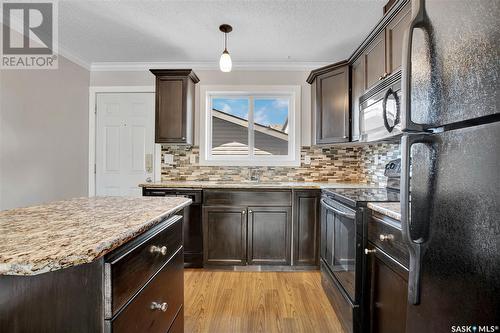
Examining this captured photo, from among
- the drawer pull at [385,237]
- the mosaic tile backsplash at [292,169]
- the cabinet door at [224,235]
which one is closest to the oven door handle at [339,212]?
the drawer pull at [385,237]

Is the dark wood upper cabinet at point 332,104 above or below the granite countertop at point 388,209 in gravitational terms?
above

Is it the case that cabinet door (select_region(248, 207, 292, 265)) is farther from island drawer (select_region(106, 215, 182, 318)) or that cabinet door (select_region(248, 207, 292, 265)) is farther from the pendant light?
island drawer (select_region(106, 215, 182, 318))

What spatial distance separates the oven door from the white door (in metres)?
2.38

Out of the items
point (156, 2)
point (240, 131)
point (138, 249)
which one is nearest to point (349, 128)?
point (240, 131)

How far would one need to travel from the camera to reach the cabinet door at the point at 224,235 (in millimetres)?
2748

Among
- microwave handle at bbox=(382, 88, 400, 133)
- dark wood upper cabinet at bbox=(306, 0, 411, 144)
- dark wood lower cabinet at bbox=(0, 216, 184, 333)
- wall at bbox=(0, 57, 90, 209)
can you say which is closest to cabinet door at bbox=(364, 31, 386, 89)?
dark wood upper cabinet at bbox=(306, 0, 411, 144)

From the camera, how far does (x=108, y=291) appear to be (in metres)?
Answer: 0.70

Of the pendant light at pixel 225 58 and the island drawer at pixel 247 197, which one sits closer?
the pendant light at pixel 225 58

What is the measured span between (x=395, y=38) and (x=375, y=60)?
0.99ft

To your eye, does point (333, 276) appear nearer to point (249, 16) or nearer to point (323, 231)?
point (323, 231)

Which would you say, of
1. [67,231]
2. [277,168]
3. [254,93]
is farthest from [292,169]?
[67,231]

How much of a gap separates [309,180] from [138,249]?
2.78 m

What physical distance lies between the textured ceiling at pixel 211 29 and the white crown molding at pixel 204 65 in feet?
0.25

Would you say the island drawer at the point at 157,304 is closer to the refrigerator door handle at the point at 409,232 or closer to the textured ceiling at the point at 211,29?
the refrigerator door handle at the point at 409,232
